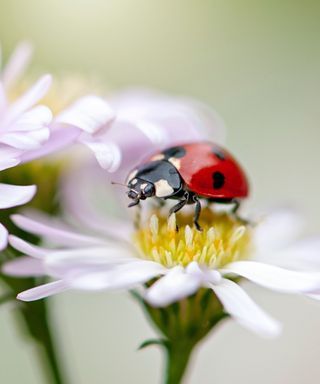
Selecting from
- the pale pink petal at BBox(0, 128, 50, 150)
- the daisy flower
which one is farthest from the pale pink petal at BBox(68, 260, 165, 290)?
the pale pink petal at BBox(0, 128, 50, 150)

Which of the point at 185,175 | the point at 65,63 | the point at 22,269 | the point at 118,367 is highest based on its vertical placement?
the point at 185,175

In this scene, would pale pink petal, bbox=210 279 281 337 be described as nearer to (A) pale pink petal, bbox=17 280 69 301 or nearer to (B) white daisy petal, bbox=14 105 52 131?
(A) pale pink petal, bbox=17 280 69 301

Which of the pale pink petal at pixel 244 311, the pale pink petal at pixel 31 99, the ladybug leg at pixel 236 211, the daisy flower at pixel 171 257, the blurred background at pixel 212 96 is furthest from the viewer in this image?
the blurred background at pixel 212 96

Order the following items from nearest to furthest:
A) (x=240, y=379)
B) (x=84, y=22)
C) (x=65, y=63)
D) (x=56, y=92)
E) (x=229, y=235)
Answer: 1. (x=229, y=235)
2. (x=56, y=92)
3. (x=240, y=379)
4. (x=65, y=63)
5. (x=84, y=22)

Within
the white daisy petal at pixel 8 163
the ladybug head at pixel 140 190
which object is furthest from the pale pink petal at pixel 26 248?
the ladybug head at pixel 140 190

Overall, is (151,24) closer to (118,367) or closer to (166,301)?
(118,367)

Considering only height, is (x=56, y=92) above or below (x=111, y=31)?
above

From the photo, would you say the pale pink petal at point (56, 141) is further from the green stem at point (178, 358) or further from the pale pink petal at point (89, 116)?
the green stem at point (178, 358)

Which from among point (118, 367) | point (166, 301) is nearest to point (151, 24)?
point (118, 367)
